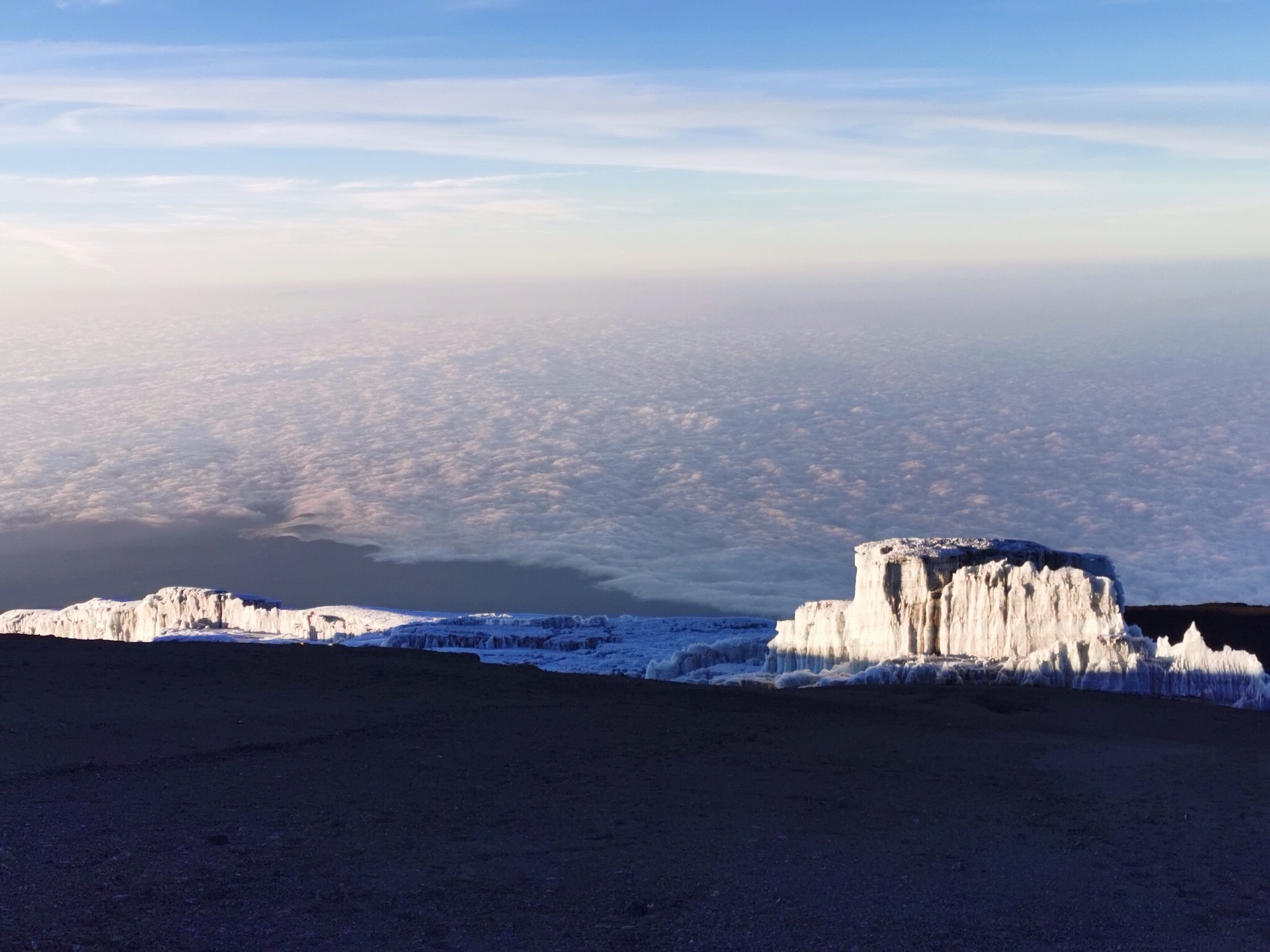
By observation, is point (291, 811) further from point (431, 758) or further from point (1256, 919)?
point (1256, 919)

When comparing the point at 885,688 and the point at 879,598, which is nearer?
the point at 885,688

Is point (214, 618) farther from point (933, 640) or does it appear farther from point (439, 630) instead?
point (933, 640)

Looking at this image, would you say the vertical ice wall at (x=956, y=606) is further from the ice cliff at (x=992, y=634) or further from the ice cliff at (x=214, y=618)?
the ice cliff at (x=214, y=618)

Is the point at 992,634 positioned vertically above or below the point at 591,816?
above

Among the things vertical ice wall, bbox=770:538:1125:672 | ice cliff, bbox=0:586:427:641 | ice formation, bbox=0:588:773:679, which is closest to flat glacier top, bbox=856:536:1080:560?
vertical ice wall, bbox=770:538:1125:672

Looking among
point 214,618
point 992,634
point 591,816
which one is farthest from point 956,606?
point 214,618

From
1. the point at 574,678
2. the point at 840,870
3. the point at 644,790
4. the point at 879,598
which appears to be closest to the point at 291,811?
the point at 644,790

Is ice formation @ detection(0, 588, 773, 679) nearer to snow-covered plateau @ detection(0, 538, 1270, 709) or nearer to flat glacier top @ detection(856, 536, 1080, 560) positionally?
snow-covered plateau @ detection(0, 538, 1270, 709)
